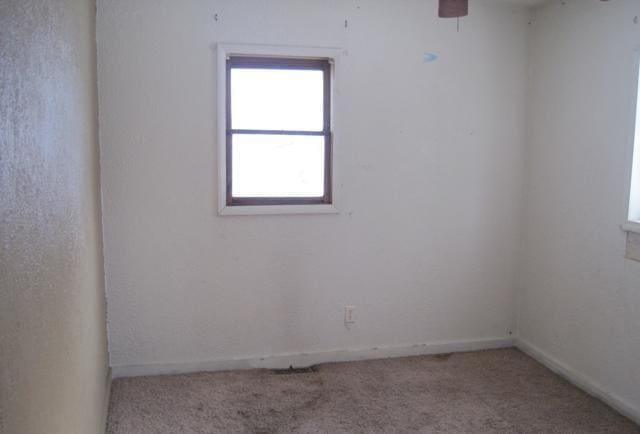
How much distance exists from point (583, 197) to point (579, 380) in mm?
1063

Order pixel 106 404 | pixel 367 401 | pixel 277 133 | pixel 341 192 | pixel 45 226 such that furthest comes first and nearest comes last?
pixel 341 192
pixel 277 133
pixel 367 401
pixel 106 404
pixel 45 226

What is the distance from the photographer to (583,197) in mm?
2908

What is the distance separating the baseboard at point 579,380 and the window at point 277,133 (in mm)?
1681

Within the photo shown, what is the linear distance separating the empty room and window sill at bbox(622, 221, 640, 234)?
12 millimetres

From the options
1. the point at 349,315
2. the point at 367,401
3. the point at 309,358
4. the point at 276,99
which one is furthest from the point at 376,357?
the point at 276,99

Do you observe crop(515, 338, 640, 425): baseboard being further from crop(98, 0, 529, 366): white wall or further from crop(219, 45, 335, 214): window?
crop(219, 45, 335, 214): window

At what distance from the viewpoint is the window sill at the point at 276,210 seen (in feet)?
9.80

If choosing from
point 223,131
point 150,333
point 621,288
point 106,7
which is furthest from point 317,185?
point 621,288

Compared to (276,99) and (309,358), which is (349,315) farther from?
(276,99)

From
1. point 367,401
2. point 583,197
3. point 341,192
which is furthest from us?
point 341,192

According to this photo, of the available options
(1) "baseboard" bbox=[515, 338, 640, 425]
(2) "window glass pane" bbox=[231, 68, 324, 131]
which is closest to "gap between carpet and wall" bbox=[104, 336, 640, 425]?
(1) "baseboard" bbox=[515, 338, 640, 425]

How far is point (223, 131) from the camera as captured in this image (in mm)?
2932

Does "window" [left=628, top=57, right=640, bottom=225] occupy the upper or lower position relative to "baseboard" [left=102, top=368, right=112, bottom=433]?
upper

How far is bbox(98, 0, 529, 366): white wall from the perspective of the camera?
9.38 ft
